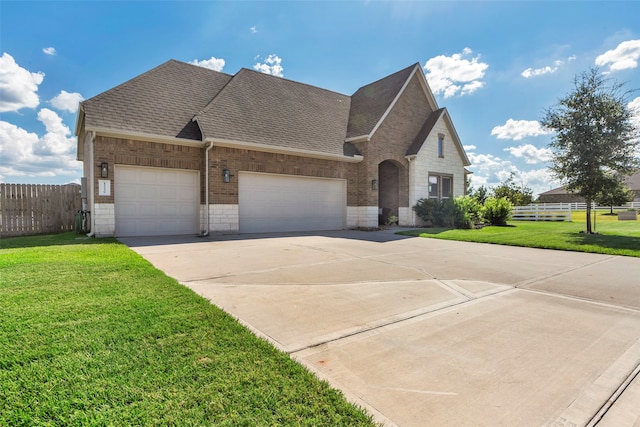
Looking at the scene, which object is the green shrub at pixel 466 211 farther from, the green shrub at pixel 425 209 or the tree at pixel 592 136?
the tree at pixel 592 136

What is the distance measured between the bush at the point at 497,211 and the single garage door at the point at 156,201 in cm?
1492

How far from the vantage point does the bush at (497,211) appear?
57.2 ft

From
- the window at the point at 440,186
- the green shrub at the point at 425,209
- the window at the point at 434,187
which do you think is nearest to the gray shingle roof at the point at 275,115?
the green shrub at the point at 425,209

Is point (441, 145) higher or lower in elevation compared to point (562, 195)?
higher

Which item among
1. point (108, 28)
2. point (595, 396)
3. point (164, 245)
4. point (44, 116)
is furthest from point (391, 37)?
point (44, 116)

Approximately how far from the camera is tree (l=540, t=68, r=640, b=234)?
11.8 meters

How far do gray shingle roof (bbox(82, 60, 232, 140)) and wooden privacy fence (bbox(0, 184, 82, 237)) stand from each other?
13.3ft

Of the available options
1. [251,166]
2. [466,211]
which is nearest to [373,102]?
[466,211]

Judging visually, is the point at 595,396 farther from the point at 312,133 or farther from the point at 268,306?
the point at 312,133

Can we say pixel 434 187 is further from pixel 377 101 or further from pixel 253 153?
pixel 253 153

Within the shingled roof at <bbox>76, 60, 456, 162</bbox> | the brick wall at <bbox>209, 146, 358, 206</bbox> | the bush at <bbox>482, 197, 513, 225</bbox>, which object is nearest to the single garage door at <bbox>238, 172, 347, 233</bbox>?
the brick wall at <bbox>209, 146, 358, 206</bbox>

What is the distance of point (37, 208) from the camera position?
1184 cm

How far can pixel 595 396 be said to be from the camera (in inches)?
84.0

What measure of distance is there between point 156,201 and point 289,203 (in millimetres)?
5049
